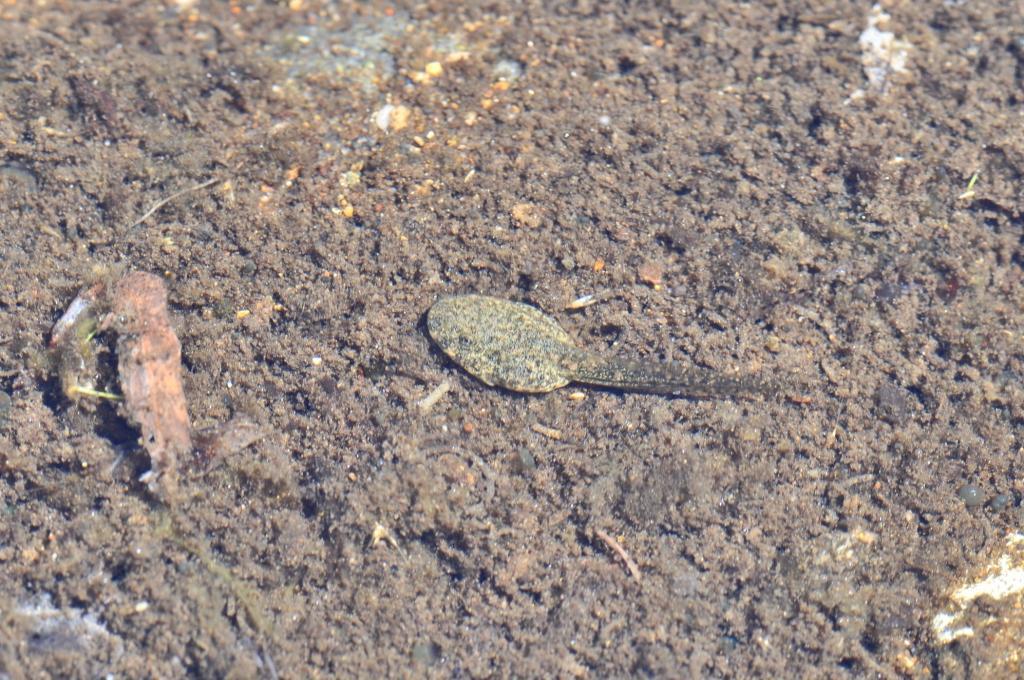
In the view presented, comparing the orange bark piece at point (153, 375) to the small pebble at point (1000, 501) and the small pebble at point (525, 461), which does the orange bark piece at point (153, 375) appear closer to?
the small pebble at point (525, 461)

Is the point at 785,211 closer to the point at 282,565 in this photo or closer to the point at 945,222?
the point at 945,222

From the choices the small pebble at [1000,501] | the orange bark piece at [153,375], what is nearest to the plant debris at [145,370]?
the orange bark piece at [153,375]

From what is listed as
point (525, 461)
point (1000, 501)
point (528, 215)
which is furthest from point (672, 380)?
point (1000, 501)

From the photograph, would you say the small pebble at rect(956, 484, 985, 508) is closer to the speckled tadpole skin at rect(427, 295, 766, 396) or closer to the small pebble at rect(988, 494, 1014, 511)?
the small pebble at rect(988, 494, 1014, 511)

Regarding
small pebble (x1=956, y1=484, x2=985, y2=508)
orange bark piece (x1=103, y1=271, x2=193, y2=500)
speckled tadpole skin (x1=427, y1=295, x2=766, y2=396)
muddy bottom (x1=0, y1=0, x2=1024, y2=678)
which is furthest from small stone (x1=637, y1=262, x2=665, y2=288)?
orange bark piece (x1=103, y1=271, x2=193, y2=500)

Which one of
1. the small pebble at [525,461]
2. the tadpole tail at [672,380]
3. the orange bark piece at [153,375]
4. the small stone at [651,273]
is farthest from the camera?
the small stone at [651,273]

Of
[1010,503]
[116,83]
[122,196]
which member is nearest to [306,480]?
[122,196]
